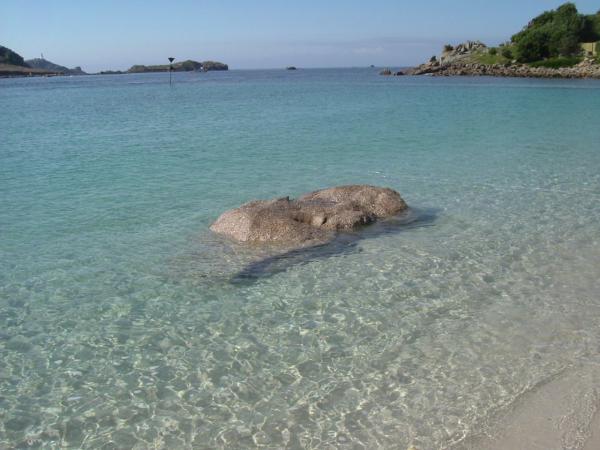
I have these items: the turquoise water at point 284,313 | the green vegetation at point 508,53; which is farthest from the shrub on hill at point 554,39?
the turquoise water at point 284,313

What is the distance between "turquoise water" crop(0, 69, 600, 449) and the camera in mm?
6391

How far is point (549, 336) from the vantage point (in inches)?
316

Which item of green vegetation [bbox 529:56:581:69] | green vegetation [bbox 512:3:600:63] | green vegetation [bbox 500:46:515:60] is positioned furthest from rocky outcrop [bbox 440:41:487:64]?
green vegetation [bbox 529:56:581:69]

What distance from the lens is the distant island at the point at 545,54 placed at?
103 metres

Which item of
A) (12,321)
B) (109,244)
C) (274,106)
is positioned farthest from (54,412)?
(274,106)

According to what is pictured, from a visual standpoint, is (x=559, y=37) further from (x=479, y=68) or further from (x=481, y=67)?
(x=479, y=68)

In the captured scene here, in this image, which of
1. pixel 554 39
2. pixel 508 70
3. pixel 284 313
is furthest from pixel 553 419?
pixel 554 39

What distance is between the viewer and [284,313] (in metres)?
8.86

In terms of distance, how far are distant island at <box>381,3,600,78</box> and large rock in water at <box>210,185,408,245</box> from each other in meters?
94.1

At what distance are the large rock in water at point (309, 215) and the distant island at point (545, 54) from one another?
9407cm

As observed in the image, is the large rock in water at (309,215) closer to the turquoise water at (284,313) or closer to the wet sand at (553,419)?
the turquoise water at (284,313)

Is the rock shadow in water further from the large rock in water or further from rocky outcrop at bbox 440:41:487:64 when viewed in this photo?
rocky outcrop at bbox 440:41:487:64

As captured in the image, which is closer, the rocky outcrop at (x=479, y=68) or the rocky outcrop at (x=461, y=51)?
the rocky outcrop at (x=479, y=68)

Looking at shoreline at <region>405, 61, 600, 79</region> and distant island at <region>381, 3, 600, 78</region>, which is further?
Answer: distant island at <region>381, 3, 600, 78</region>
